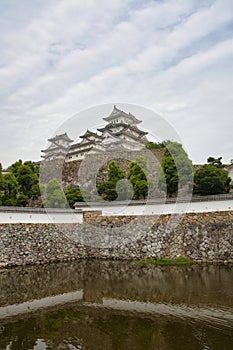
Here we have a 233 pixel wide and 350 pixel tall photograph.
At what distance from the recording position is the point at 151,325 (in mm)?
6484

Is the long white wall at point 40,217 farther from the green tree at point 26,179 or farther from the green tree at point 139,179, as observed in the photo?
the green tree at point 26,179

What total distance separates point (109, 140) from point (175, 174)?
12.5 meters

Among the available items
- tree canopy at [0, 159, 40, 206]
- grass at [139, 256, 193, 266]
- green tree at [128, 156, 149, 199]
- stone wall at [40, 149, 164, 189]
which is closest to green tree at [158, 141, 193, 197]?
green tree at [128, 156, 149, 199]

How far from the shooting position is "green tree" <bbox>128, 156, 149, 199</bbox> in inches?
727

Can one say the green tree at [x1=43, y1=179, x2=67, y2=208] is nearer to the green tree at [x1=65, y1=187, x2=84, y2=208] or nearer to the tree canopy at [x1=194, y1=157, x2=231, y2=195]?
the green tree at [x1=65, y1=187, x2=84, y2=208]

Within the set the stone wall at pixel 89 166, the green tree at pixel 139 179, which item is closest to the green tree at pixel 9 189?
the stone wall at pixel 89 166

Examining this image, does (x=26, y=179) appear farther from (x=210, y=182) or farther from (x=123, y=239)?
(x=210, y=182)

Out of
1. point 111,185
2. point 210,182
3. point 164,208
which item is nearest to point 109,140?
point 111,185

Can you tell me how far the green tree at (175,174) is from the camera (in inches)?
731

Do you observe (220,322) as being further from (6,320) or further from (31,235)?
(31,235)

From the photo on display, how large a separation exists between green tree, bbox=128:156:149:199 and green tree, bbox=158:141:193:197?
0.97m

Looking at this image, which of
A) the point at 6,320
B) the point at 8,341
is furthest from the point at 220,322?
the point at 6,320

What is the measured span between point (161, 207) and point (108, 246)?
3.08m

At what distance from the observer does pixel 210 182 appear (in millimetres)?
18328
